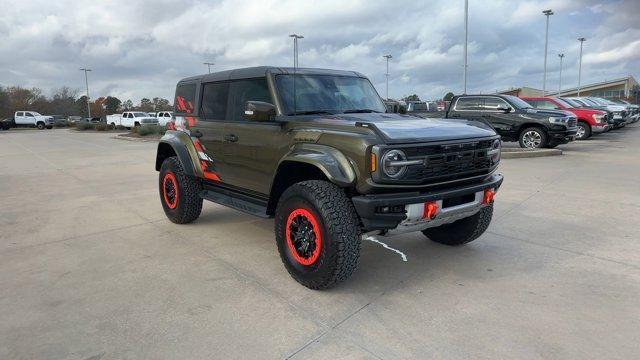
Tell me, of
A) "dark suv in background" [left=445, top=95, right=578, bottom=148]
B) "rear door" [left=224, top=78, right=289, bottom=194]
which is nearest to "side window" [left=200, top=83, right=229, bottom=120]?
"rear door" [left=224, top=78, right=289, bottom=194]

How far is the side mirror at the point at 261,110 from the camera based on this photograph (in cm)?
401

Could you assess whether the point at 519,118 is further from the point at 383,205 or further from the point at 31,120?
the point at 31,120

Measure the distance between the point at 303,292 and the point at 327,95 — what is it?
1951 millimetres

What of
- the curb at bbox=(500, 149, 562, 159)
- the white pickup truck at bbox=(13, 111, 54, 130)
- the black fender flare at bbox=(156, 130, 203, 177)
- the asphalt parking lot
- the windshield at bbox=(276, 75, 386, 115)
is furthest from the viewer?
the white pickup truck at bbox=(13, 111, 54, 130)

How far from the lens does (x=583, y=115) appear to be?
16453 mm

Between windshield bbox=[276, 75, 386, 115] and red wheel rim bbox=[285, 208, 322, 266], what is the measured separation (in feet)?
3.39

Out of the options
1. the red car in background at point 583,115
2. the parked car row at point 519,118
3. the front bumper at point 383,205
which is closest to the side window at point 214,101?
the front bumper at point 383,205

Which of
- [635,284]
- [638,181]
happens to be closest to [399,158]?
[635,284]

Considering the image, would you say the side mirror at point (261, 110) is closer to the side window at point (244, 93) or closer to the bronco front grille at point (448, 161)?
the side window at point (244, 93)

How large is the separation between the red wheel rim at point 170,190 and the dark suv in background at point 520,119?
30.3ft

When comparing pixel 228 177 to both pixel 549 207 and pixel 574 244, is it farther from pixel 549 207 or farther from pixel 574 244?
pixel 549 207

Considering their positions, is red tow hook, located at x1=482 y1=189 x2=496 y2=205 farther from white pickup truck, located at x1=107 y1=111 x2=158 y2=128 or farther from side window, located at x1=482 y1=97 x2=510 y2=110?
white pickup truck, located at x1=107 y1=111 x2=158 y2=128

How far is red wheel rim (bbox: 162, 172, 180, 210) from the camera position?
18.7 ft

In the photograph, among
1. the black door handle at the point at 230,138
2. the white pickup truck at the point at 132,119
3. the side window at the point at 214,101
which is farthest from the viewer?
the white pickup truck at the point at 132,119
